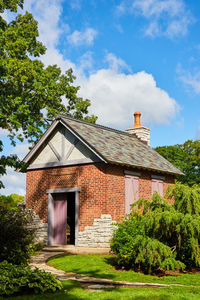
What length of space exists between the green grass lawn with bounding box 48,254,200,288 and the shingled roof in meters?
4.80

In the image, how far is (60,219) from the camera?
19.4 metres

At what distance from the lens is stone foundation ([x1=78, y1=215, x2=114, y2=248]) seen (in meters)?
17.1

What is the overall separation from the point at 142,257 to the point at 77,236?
22.6 ft

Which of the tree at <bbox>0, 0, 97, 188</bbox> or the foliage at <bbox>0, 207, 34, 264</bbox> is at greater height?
the tree at <bbox>0, 0, 97, 188</bbox>

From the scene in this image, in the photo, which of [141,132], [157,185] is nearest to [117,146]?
[157,185]

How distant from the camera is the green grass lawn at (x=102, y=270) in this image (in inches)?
420

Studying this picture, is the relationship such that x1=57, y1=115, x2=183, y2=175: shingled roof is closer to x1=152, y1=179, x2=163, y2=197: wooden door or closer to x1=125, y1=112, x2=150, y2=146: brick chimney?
x1=152, y1=179, x2=163, y2=197: wooden door

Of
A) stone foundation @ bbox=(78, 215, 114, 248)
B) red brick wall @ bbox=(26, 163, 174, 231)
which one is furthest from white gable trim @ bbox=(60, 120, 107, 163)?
stone foundation @ bbox=(78, 215, 114, 248)

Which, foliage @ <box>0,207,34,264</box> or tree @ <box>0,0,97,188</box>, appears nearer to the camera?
foliage @ <box>0,207,34,264</box>

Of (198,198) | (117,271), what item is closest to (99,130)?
(198,198)

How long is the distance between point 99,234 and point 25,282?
9079 mm

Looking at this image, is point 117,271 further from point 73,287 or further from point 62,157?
point 62,157

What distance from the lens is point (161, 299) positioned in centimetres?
775

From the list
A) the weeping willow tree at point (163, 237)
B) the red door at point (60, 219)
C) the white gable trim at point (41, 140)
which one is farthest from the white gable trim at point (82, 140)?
the weeping willow tree at point (163, 237)
